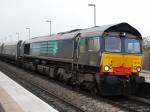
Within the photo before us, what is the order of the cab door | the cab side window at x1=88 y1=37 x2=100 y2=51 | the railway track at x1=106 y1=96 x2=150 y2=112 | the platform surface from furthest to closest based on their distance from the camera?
the cab side window at x1=88 y1=37 x2=100 y2=51
the cab door
the railway track at x1=106 y1=96 x2=150 y2=112
the platform surface

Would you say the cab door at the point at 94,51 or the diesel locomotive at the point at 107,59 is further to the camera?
the cab door at the point at 94,51

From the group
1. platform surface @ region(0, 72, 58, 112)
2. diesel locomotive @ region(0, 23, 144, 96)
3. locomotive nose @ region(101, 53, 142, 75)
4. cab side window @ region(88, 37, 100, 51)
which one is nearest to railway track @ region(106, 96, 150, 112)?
diesel locomotive @ region(0, 23, 144, 96)

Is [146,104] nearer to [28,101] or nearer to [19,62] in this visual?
[28,101]

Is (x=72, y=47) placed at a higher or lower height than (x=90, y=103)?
higher

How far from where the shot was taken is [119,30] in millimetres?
15750

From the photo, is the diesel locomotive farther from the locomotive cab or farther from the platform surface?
the platform surface

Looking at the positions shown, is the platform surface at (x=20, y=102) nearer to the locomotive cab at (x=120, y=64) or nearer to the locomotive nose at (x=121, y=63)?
the locomotive cab at (x=120, y=64)

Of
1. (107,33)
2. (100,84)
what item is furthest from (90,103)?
(107,33)

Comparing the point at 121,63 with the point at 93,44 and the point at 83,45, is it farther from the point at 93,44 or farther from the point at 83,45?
the point at 83,45

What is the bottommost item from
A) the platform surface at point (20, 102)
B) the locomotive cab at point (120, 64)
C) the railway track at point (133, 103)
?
the railway track at point (133, 103)

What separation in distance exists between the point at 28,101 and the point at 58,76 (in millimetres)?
9851

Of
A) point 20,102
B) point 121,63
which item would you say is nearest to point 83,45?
point 121,63

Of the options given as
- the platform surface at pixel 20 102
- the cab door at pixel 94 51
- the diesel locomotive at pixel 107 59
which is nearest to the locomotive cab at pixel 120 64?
the diesel locomotive at pixel 107 59

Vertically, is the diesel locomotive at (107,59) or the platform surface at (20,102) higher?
the diesel locomotive at (107,59)
